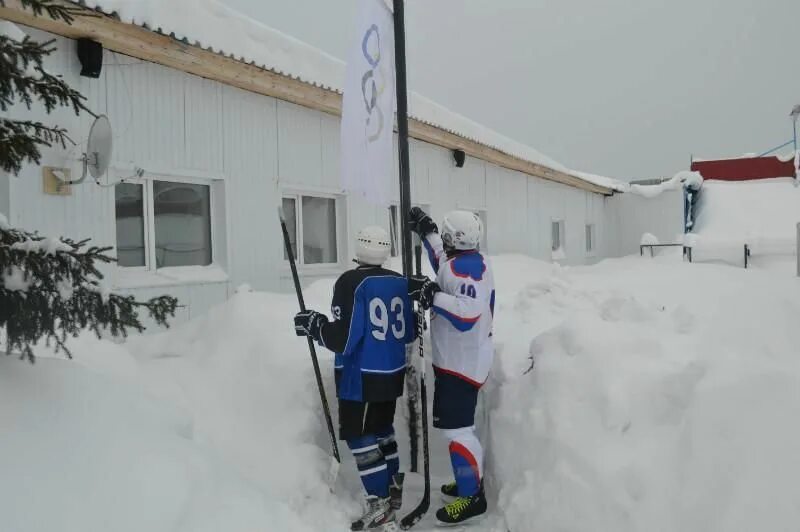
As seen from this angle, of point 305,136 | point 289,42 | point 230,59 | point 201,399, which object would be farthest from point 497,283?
point 201,399

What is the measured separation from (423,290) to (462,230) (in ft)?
1.56

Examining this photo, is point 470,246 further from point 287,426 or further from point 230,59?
point 230,59

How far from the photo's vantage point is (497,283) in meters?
10.0

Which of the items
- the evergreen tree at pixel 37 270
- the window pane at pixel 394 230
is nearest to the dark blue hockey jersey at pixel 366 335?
the evergreen tree at pixel 37 270

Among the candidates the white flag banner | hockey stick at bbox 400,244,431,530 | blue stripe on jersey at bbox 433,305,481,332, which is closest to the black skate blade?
hockey stick at bbox 400,244,431,530

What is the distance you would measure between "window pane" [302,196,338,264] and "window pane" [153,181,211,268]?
1.43 meters

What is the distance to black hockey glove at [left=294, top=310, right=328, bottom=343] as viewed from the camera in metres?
3.90

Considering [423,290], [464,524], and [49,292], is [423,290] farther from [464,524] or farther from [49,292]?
[49,292]

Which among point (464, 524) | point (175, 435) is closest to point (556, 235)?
point (464, 524)

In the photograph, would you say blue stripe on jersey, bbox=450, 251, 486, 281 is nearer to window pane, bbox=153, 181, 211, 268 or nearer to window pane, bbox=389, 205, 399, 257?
window pane, bbox=153, 181, 211, 268

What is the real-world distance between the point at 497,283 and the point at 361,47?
6303 millimetres

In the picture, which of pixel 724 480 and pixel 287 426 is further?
pixel 287 426

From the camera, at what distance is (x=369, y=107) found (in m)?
4.34

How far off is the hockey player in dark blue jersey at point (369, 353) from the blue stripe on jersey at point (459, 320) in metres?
0.27
